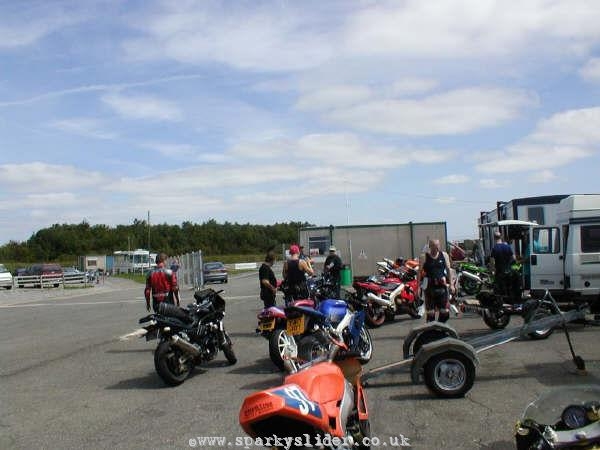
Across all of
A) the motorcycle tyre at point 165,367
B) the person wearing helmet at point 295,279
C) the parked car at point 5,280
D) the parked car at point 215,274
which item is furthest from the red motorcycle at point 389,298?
the parked car at point 5,280

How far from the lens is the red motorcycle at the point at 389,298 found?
1379cm

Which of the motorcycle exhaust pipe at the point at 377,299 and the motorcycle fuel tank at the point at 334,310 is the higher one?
the motorcycle fuel tank at the point at 334,310

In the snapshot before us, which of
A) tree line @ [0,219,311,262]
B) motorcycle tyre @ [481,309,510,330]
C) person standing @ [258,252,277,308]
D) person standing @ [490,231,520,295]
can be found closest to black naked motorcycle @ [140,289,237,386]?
person standing @ [258,252,277,308]

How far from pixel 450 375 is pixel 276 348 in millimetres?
2797

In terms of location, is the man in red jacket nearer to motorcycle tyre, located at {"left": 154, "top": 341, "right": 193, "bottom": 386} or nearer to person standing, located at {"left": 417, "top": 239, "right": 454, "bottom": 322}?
motorcycle tyre, located at {"left": 154, "top": 341, "right": 193, "bottom": 386}

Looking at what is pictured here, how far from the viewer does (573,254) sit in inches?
526

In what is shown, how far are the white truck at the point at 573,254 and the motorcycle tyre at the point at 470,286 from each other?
600 cm

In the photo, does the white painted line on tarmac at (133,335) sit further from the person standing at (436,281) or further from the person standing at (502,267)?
the person standing at (502,267)

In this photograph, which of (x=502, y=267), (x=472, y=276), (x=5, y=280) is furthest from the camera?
(x=5, y=280)

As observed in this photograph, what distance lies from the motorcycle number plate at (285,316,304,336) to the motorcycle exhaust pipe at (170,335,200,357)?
139 centimetres

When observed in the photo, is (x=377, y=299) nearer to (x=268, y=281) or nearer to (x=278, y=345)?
(x=268, y=281)

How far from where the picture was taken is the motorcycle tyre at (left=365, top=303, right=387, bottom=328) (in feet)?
45.2

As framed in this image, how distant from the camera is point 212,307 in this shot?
9875mm

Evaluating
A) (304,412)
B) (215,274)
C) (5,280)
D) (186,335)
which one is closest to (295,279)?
(186,335)
